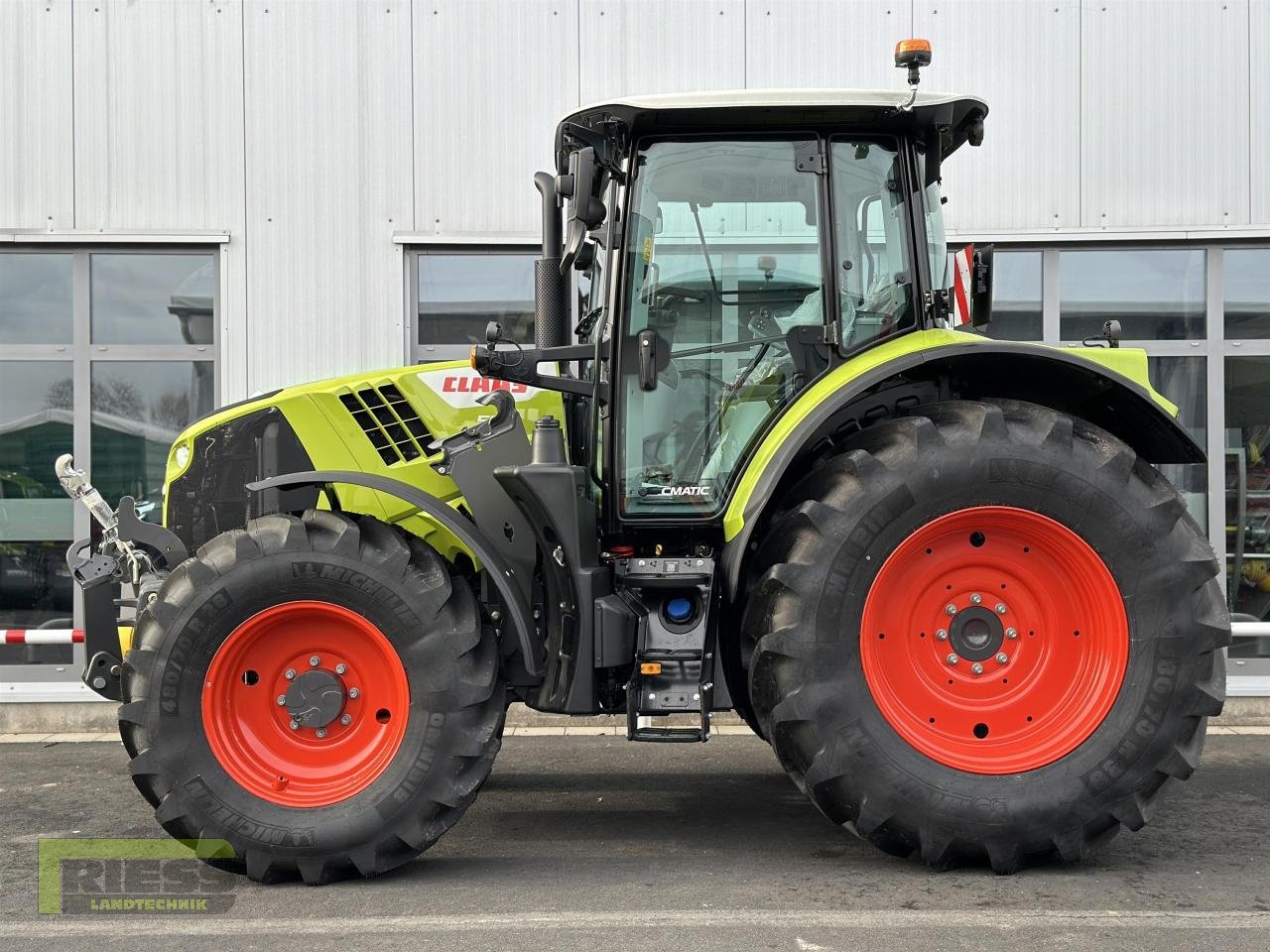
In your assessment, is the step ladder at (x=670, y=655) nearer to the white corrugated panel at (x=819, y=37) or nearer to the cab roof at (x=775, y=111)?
the cab roof at (x=775, y=111)

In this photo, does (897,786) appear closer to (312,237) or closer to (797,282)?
(797,282)

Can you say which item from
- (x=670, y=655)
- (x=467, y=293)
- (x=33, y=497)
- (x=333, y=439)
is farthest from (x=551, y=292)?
(x=33, y=497)

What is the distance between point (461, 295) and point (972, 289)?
391cm

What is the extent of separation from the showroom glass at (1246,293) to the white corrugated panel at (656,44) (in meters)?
3.33

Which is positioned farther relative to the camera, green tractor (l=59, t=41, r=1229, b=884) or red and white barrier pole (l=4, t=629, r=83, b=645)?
red and white barrier pole (l=4, t=629, r=83, b=645)

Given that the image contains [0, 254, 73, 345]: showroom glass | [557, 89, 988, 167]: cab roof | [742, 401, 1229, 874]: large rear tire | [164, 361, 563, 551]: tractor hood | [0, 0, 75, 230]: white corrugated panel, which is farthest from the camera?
[0, 254, 73, 345]: showroom glass

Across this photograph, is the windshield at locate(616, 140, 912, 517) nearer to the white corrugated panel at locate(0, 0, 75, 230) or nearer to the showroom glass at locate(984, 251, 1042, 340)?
the showroom glass at locate(984, 251, 1042, 340)

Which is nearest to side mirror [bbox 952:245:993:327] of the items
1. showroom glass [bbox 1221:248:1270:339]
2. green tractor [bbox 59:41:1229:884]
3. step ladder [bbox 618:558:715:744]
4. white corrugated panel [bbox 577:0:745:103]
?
green tractor [bbox 59:41:1229:884]

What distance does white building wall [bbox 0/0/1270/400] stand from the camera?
732 centimetres

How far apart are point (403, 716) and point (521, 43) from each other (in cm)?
486

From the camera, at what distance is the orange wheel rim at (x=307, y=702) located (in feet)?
12.9

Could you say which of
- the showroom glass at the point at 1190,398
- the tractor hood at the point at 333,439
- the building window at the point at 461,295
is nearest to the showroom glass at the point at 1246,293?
the showroom glass at the point at 1190,398

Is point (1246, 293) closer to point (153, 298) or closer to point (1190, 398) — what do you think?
point (1190, 398)

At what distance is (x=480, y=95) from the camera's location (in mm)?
7359
